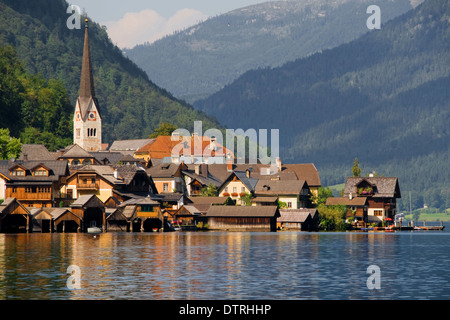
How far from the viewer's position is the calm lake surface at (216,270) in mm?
56375

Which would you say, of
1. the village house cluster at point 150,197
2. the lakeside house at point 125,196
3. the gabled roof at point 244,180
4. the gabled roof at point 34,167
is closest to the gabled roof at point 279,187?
the lakeside house at point 125,196

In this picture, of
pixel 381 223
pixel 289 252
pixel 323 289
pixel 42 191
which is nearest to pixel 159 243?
pixel 289 252

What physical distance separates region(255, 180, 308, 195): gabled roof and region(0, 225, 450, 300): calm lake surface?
72.7 meters

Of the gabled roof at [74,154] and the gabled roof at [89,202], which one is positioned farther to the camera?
the gabled roof at [74,154]

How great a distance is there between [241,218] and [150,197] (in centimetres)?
1696

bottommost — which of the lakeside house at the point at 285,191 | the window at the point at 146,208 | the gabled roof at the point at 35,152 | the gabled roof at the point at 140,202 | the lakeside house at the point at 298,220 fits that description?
the lakeside house at the point at 298,220

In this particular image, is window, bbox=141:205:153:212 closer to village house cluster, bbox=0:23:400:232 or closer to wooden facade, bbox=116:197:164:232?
wooden facade, bbox=116:197:164:232

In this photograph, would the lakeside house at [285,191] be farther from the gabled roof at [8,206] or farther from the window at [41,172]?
the gabled roof at [8,206]

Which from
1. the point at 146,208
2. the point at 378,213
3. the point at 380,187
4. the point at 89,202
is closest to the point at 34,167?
the point at 89,202

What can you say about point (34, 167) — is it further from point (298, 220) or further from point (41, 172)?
point (298, 220)

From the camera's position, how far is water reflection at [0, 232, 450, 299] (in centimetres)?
5644

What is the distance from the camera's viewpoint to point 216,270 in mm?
70875

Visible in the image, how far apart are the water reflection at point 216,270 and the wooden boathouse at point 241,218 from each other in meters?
50.6

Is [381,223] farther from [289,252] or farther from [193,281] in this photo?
[193,281]
